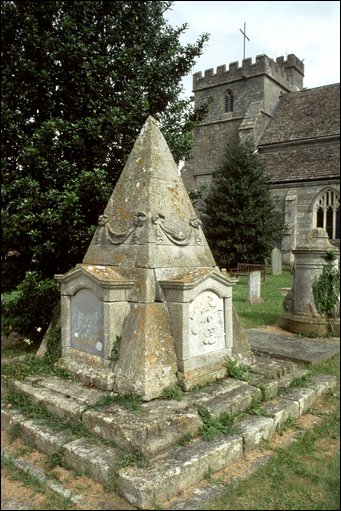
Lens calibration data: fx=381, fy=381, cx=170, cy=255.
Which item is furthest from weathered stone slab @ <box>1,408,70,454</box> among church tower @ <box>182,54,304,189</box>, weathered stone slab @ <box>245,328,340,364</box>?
church tower @ <box>182,54,304,189</box>

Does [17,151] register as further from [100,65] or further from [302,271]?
[302,271]

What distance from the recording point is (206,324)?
429 centimetres

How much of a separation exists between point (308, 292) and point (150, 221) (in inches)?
209

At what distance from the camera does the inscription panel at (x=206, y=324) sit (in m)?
4.16

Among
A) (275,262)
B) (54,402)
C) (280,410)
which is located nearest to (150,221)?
(54,402)

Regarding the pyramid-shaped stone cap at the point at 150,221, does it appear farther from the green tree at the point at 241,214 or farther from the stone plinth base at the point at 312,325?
the green tree at the point at 241,214

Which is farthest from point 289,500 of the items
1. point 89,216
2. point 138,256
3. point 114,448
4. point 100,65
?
point 100,65

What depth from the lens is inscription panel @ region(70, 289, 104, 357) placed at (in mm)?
4148

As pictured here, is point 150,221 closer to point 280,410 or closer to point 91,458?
point 91,458

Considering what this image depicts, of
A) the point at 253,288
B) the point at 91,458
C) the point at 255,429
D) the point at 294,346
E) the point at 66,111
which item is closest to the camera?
the point at 91,458

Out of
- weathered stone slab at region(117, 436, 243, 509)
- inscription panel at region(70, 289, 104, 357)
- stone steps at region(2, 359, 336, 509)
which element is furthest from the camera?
inscription panel at region(70, 289, 104, 357)

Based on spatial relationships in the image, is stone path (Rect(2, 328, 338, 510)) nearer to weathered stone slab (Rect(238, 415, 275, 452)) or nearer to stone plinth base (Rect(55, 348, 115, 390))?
weathered stone slab (Rect(238, 415, 275, 452))

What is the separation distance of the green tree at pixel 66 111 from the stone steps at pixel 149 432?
7.95ft

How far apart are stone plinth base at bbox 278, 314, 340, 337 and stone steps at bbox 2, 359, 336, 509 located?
12.3 ft
